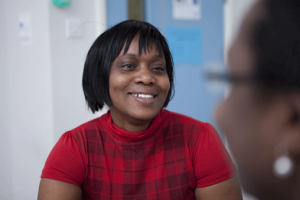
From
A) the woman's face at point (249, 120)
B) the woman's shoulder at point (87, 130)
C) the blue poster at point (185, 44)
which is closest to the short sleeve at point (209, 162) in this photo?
the woman's shoulder at point (87, 130)

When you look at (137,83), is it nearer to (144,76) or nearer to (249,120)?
(144,76)

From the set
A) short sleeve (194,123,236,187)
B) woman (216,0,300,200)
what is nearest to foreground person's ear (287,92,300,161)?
woman (216,0,300,200)

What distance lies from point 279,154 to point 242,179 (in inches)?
1.5

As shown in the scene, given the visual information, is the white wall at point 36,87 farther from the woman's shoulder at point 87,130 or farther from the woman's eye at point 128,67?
the woman's eye at point 128,67

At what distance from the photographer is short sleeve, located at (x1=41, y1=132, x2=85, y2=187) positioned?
0.97m

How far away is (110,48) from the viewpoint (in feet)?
3.35

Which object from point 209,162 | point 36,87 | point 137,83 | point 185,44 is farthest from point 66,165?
point 185,44

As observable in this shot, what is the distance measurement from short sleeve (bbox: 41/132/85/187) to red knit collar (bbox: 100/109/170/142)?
137mm

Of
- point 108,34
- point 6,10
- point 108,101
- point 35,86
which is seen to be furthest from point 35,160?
point 108,34

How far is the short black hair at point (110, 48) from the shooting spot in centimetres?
102

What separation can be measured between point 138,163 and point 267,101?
84 cm

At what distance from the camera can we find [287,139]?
0.20 meters

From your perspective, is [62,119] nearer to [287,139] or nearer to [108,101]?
[108,101]

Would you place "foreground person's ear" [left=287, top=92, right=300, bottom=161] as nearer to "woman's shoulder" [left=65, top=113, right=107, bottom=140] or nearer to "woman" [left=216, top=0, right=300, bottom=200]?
"woman" [left=216, top=0, right=300, bottom=200]
